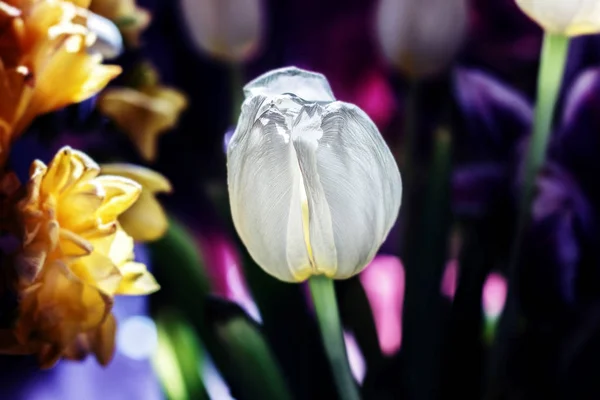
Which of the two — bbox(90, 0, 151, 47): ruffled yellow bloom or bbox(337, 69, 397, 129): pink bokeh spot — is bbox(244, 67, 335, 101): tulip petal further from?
bbox(337, 69, 397, 129): pink bokeh spot

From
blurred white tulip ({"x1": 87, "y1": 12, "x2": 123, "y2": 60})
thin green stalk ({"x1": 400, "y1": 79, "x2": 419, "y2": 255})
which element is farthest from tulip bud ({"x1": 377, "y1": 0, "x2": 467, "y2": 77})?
blurred white tulip ({"x1": 87, "y1": 12, "x2": 123, "y2": 60})

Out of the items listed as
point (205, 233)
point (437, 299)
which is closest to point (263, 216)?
point (437, 299)

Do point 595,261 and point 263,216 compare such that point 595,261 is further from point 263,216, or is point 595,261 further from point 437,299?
point 263,216

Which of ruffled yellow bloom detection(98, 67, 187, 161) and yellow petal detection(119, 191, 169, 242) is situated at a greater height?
ruffled yellow bloom detection(98, 67, 187, 161)

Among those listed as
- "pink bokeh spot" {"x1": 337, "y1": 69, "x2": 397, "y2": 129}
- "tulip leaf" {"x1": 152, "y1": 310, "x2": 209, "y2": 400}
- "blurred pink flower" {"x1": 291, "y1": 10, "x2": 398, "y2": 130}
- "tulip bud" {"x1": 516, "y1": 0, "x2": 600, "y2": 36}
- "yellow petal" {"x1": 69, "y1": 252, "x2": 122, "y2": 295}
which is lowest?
"tulip leaf" {"x1": 152, "y1": 310, "x2": 209, "y2": 400}

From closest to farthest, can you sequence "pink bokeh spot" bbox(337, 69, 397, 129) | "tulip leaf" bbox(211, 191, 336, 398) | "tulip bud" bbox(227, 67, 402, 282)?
"tulip bud" bbox(227, 67, 402, 282), "tulip leaf" bbox(211, 191, 336, 398), "pink bokeh spot" bbox(337, 69, 397, 129)

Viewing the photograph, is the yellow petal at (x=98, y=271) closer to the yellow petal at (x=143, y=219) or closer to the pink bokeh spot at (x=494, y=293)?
the yellow petal at (x=143, y=219)
